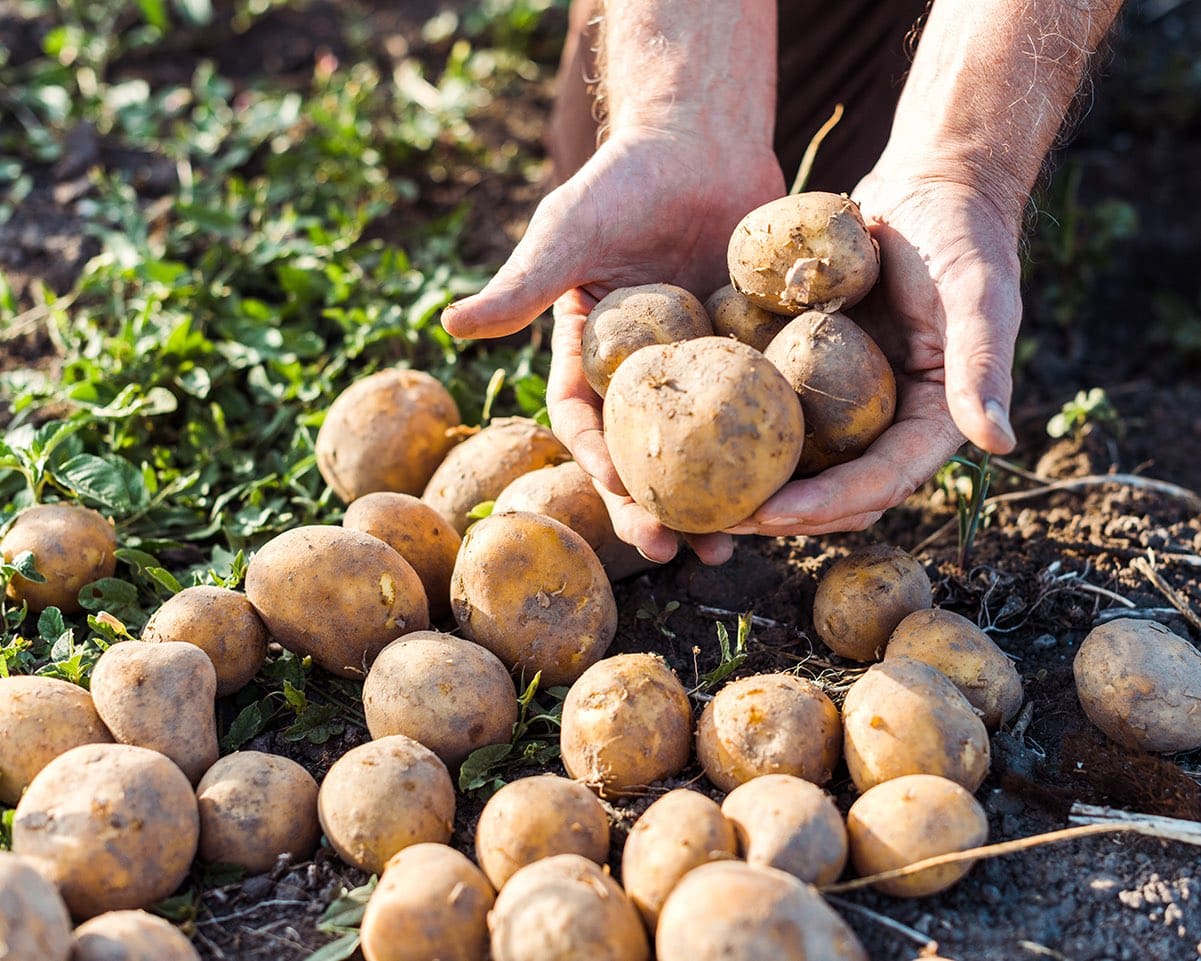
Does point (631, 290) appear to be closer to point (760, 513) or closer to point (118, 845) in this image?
point (760, 513)

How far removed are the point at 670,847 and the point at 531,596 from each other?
0.70 metres

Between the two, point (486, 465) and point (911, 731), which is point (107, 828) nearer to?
point (486, 465)

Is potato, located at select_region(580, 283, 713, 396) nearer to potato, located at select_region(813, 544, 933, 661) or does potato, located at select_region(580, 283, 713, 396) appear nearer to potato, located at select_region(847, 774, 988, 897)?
potato, located at select_region(813, 544, 933, 661)

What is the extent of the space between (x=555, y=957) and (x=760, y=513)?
0.95 metres

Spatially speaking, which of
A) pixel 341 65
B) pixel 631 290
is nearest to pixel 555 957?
pixel 631 290

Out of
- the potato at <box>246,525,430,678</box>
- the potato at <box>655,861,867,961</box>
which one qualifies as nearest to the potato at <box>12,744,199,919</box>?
the potato at <box>246,525,430,678</box>

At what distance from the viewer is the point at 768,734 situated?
212 centimetres

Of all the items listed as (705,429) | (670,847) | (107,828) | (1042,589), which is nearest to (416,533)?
(705,429)

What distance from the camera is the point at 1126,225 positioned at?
4.19 metres

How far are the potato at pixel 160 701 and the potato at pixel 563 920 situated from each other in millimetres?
740

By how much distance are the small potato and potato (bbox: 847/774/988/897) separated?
75cm

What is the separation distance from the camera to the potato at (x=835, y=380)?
2348 mm

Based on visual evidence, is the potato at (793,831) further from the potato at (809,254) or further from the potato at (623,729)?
the potato at (809,254)

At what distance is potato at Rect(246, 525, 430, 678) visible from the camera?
2.39 meters
